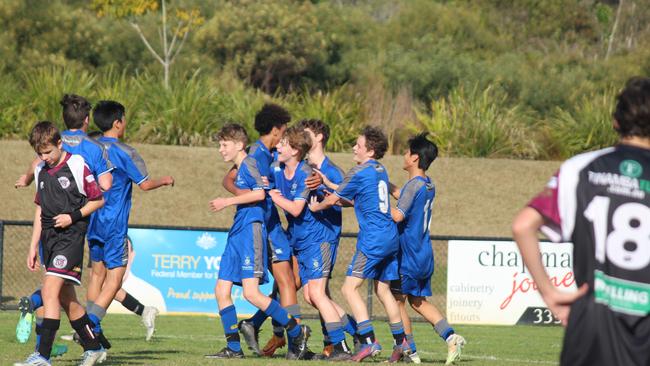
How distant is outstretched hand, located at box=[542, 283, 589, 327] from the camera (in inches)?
179

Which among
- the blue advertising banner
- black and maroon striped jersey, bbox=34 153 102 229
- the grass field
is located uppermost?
black and maroon striped jersey, bbox=34 153 102 229

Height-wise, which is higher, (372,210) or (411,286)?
(372,210)

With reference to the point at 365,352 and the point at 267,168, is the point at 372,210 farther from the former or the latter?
the point at 365,352

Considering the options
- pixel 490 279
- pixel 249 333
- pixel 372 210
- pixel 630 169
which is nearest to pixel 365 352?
pixel 249 333

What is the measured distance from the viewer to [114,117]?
402 inches

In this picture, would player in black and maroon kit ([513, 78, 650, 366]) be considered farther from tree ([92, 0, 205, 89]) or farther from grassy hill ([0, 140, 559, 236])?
tree ([92, 0, 205, 89])

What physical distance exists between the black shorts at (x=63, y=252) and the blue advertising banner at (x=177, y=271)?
A: 8.22 meters

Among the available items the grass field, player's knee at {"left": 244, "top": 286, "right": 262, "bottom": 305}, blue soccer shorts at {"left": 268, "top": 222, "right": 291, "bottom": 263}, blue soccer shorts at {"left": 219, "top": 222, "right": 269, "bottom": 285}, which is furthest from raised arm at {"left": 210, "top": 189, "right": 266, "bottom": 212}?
the grass field

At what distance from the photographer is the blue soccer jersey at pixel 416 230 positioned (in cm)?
1025

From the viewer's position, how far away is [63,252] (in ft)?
27.5

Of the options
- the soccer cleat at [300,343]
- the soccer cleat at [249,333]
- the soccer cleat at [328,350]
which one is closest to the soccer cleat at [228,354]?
the soccer cleat at [249,333]

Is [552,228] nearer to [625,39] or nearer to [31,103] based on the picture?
[31,103]

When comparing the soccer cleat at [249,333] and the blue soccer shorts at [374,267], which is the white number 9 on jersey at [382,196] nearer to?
the blue soccer shorts at [374,267]

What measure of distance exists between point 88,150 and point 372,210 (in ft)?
8.44
